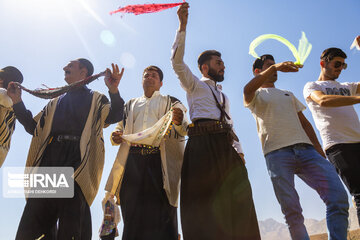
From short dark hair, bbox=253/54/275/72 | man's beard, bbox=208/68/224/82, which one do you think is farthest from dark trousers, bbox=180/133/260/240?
short dark hair, bbox=253/54/275/72

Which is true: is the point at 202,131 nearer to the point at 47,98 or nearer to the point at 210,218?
the point at 210,218

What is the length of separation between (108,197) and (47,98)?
1554 millimetres

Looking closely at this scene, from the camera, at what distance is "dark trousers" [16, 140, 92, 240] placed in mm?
3209

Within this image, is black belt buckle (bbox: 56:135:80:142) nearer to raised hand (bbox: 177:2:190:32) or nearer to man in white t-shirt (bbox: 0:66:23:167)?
man in white t-shirt (bbox: 0:66:23:167)

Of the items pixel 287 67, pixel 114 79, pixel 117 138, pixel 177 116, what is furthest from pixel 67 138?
pixel 287 67

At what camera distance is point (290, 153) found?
3662mm

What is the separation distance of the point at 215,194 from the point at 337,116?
212cm

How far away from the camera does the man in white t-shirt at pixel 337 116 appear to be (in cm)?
388

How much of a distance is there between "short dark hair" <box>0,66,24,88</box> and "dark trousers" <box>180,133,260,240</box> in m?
3.29

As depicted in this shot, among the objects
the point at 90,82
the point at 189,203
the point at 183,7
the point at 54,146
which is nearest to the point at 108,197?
the point at 54,146

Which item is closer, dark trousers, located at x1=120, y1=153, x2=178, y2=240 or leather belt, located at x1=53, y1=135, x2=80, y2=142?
leather belt, located at x1=53, y1=135, x2=80, y2=142

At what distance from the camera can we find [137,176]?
4082 mm

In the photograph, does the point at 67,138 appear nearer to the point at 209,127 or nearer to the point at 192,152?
the point at 192,152

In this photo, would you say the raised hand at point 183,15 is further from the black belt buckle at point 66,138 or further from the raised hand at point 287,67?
the black belt buckle at point 66,138
